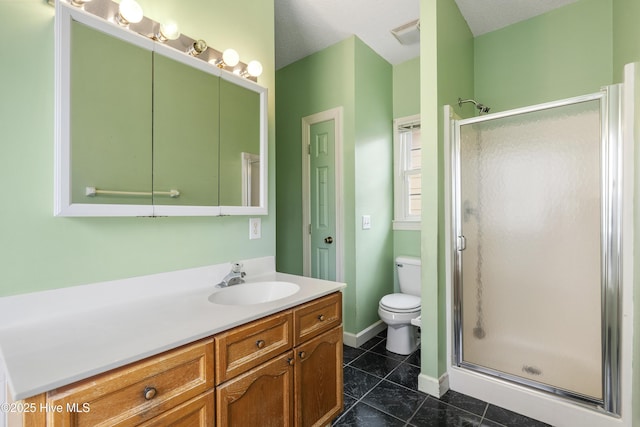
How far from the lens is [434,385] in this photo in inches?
73.8

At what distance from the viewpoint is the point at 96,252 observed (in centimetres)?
116

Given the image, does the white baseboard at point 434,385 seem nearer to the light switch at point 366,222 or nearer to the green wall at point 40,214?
the light switch at point 366,222

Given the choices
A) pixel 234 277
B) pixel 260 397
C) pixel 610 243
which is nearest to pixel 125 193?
pixel 234 277

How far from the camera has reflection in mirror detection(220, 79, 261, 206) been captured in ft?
5.10

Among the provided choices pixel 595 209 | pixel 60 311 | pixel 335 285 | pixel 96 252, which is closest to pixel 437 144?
pixel 595 209

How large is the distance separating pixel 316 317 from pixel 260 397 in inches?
15.6

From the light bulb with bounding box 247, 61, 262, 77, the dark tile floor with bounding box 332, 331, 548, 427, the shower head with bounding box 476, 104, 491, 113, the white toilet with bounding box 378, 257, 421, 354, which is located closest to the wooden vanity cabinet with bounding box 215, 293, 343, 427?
the dark tile floor with bounding box 332, 331, 548, 427

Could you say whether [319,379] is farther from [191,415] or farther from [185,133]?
[185,133]

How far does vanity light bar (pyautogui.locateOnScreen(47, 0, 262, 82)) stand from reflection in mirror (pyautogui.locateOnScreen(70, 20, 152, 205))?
10 centimetres

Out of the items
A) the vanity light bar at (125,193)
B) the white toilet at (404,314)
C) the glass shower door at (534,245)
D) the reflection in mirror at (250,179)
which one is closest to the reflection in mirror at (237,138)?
the reflection in mirror at (250,179)

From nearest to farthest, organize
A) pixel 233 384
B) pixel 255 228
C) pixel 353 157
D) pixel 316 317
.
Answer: pixel 233 384, pixel 316 317, pixel 255 228, pixel 353 157

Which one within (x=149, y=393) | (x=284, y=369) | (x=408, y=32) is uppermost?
(x=408, y=32)

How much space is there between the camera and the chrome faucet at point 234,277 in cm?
148

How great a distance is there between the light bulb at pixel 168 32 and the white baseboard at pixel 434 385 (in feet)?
7.75
